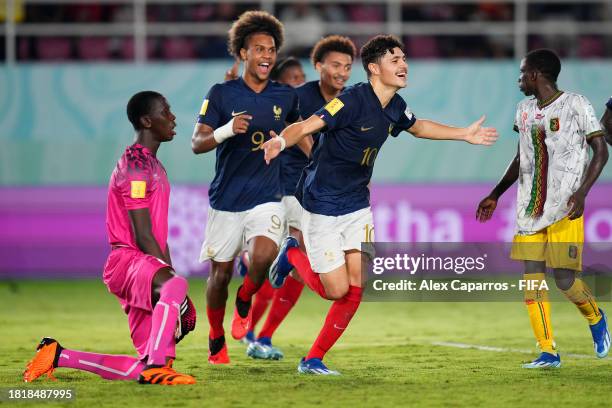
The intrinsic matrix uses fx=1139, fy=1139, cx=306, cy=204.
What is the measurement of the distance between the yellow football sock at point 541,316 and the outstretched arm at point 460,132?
47.0 inches

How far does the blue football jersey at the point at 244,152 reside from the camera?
9062 millimetres

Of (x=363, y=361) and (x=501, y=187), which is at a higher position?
(x=501, y=187)

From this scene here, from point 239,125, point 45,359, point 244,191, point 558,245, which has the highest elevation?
point 239,125

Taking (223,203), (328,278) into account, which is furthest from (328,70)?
(328,278)

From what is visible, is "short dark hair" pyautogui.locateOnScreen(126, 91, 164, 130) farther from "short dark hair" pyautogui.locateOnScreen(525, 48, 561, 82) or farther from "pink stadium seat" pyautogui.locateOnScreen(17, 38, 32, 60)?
"pink stadium seat" pyautogui.locateOnScreen(17, 38, 32, 60)

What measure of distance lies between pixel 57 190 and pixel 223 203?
777 cm

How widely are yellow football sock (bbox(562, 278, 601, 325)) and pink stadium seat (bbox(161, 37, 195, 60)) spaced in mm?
9214

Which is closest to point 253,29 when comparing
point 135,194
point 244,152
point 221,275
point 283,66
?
point 244,152

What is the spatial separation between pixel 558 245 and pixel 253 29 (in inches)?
119

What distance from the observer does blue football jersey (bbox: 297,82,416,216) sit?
8.12 meters

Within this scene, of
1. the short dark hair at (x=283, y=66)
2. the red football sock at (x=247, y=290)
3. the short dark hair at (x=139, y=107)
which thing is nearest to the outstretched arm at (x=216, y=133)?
the short dark hair at (x=139, y=107)

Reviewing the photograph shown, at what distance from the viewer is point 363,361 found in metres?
9.00

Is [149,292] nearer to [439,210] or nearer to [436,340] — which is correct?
[436,340]

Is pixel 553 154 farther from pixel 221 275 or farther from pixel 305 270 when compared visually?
pixel 221 275
